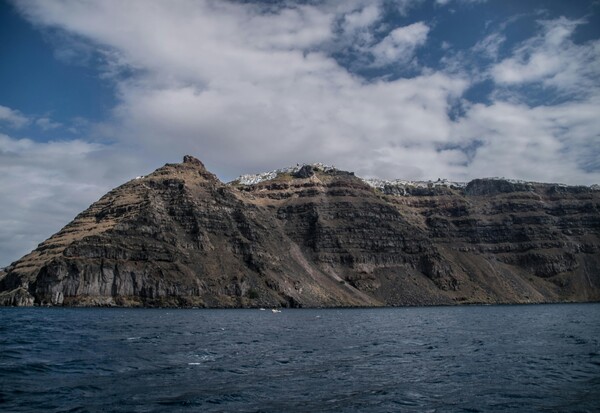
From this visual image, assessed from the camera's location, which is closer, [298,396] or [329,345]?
[298,396]

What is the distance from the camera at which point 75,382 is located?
119ft

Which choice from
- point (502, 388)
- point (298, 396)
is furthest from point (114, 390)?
point (502, 388)

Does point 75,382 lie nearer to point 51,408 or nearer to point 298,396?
point 51,408

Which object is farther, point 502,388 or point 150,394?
point 502,388

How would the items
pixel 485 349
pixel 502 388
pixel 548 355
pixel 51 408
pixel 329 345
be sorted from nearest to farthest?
pixel 51 408 < pixel 502 388 < pixel 548 355 < pixel 485 349 < pixel 329 345

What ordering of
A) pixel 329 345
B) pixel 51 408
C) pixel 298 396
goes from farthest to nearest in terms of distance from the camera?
pixel 329 345, pixel 298 396, pixel 51 408

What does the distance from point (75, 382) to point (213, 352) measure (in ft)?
69.0

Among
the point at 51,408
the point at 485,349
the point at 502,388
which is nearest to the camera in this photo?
the point at 51,408

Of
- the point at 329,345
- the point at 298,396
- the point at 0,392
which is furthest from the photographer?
the point at 329,345

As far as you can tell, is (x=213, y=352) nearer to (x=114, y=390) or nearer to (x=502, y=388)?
(x=114, y=390)

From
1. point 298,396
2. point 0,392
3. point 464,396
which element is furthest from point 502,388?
point 0,392

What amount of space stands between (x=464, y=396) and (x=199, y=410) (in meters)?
17.8

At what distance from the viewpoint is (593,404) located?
108 feet

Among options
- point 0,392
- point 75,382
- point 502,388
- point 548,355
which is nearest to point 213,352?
point 75,382
